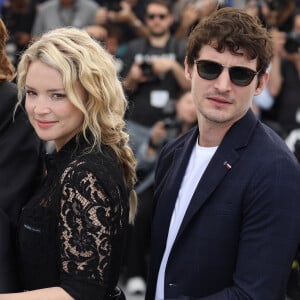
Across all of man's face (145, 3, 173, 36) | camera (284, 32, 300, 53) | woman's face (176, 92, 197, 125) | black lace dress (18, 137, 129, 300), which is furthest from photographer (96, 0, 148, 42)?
black lace dress (18, 137, 129, 300)

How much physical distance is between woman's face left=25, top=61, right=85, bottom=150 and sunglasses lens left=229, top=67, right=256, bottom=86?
1.85 feet

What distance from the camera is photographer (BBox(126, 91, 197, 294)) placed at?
6.28 m

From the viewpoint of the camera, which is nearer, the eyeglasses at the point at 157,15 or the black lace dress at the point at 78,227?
the black lace dress at the point at 78,227

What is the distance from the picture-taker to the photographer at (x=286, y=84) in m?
6.96

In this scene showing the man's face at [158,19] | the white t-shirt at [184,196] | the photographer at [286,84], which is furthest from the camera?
the man's face at [158,19]

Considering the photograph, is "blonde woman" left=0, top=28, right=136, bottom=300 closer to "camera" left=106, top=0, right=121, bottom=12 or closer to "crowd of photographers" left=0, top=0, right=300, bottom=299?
"crowd of photographers" left=0, top=0, right=300, bottom=299

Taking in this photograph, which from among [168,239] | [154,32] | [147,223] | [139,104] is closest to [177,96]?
[139,104]

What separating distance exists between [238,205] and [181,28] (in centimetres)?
611

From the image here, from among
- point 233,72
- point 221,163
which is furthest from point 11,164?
point 233,72

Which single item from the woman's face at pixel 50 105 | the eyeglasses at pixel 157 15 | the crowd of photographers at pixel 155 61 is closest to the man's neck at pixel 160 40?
the crowd of photographers at pixel 155 61

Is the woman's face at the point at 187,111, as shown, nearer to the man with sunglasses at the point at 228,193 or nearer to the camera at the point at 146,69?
the camera at the point at 146,69

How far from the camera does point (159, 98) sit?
7.11 m

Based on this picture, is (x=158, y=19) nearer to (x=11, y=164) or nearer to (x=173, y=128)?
(x=173, y=128)

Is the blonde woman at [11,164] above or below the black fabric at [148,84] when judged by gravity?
above
